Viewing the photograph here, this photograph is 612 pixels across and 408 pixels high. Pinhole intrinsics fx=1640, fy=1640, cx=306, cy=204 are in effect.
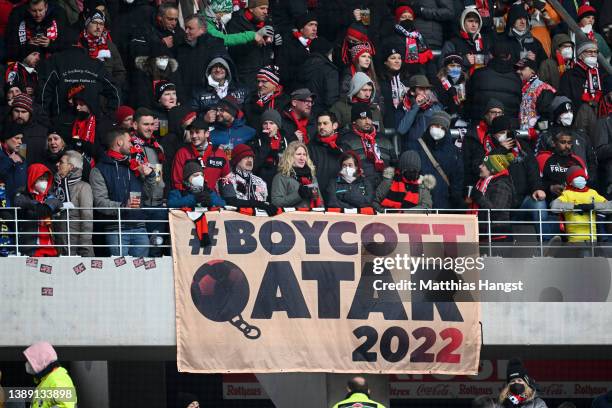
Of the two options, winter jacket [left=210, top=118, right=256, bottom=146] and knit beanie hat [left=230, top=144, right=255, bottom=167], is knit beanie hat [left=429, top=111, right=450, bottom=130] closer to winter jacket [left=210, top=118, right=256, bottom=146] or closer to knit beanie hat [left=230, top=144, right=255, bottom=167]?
winter jacket [left=210, top=118, right=256, bottom=146]

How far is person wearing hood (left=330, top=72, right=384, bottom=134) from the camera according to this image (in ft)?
58.9

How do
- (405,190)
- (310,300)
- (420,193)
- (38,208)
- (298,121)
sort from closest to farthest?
(38,208) → (310,300) → (405,190) → (420,193) → (298,121)

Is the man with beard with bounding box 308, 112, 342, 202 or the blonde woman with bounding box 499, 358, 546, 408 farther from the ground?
the man with beard with bounding box 308, 112, 342, 202

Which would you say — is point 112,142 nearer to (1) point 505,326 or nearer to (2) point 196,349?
(2) point 196,349

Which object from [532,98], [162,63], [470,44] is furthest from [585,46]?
[162,63]

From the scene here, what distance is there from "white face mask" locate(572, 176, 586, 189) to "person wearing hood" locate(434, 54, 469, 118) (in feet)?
6.89

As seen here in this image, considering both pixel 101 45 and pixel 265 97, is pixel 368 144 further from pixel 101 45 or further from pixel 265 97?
pixel 101 45

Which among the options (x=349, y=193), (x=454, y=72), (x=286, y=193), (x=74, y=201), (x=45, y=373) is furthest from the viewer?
(x=454, y=72)

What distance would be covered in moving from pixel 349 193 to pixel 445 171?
4.14ft

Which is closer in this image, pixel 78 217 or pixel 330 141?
pixel 78 217

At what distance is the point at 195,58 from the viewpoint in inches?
720

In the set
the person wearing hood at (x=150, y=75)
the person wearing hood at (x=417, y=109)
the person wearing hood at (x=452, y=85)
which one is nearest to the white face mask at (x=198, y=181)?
the person wearing hood at (x=150, y=75)

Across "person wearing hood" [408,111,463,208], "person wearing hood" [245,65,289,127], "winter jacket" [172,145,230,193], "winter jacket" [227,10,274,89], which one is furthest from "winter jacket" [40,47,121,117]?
"person wearing hood" [408,111,463,208]

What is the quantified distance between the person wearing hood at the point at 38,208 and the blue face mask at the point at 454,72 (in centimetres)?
510
